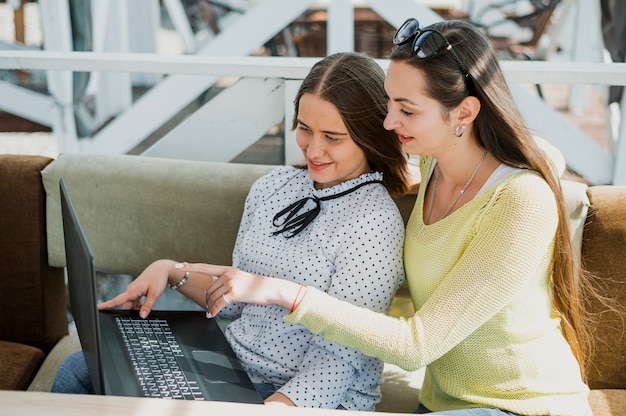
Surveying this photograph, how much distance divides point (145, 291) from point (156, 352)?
0.59 feet

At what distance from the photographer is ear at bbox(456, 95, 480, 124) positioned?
1.57m

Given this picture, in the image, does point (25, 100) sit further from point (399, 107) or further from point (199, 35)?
point (199, 35)

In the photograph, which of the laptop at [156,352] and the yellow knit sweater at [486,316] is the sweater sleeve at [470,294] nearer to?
the yellow knit sweater at [486,316]

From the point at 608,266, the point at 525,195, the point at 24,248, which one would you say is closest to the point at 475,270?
the point at 525,195

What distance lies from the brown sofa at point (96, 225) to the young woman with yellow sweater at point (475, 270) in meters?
0.50

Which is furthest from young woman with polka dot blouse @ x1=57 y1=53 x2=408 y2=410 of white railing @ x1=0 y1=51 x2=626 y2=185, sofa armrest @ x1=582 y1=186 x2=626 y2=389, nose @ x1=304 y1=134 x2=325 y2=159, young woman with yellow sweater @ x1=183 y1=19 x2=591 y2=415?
white railing @ x1=0 y1=51 x2=626 y2=185

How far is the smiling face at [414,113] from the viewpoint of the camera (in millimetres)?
1580

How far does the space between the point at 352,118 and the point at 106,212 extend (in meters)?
0.83

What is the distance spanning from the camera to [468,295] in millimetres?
1493

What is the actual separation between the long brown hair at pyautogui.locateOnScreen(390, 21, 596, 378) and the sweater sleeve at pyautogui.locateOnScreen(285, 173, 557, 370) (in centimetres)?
4

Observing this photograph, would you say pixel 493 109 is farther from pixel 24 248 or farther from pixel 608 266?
pixel 24 248

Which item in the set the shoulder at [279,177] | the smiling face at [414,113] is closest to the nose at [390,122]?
the smiling face at [414,113]

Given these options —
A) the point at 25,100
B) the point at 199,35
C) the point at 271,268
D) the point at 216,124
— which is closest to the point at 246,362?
the point at 271,268

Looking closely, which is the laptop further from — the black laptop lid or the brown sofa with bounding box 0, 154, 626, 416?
the brown sofa with bounding box 0, 154, 626, 416
